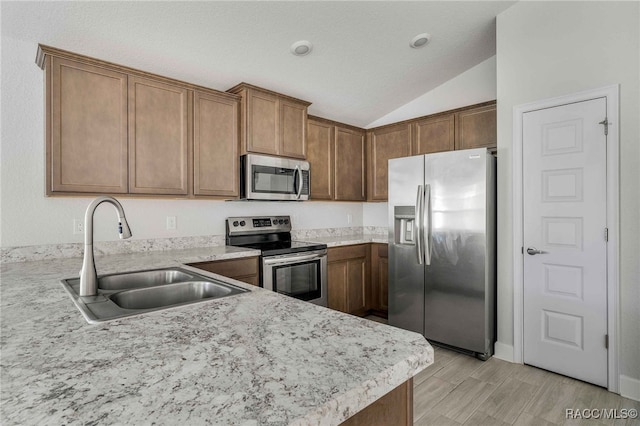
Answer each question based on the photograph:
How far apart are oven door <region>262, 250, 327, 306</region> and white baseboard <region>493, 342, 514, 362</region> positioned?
5.13ft

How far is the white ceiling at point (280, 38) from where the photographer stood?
211cm

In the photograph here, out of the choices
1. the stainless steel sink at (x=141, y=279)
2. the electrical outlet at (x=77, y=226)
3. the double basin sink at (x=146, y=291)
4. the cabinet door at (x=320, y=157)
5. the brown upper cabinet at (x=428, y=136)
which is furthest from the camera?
the cabinet door at (x=320, y=157)

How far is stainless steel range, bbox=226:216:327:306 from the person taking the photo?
2822mm

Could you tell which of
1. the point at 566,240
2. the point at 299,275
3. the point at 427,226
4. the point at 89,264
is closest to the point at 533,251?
the point at 566,240

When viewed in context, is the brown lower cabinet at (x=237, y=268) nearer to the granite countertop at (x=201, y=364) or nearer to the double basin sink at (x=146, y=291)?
the double basin sink at (x=146, y=291)

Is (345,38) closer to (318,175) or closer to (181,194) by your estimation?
(318,175)

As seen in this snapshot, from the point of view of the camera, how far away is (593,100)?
234 cm

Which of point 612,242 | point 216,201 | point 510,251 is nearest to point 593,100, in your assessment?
point 612,242

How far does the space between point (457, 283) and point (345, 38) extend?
7.61 ft

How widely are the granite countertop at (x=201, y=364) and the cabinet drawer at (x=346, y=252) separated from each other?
7.64 feet

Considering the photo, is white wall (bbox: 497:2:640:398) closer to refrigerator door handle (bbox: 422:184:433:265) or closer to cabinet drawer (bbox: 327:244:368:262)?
refrigerator door handle (bbox: 422:184:433:265)

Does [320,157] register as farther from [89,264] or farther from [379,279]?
[89,264]

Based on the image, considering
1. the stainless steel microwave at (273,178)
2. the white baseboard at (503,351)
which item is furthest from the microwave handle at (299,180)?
the white baseboard at (503,351)

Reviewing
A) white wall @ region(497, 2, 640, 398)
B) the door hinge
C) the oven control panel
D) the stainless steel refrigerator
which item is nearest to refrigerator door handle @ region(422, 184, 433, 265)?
the stainless steel refrigerator
